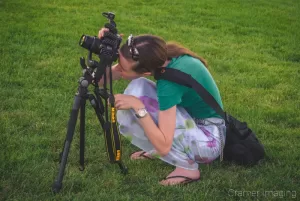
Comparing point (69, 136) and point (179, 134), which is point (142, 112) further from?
point (69, 136)

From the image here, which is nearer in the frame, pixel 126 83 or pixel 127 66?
pixel 127 66

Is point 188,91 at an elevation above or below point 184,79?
below

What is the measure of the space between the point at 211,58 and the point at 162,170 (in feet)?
11.8

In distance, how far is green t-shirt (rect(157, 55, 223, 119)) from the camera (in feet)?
10.3

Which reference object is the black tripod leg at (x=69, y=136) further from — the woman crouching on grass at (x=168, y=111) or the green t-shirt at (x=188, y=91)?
the green t-shirt at (x=188, y=91)

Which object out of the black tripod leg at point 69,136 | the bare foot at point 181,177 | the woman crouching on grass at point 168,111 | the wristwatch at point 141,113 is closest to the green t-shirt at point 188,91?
the woman crouching on grass at point 168,111

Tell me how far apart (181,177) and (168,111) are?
604 millimetres

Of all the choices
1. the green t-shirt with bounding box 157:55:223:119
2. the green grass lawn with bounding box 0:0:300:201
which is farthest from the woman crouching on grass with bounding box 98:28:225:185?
the green grass lawn with bounding box 0:0:300:201

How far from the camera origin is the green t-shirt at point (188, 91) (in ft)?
10.3

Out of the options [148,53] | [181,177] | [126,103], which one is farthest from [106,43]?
[181,177]

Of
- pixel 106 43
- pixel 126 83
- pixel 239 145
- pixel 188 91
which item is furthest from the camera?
pixel 126 83

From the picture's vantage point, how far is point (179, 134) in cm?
337

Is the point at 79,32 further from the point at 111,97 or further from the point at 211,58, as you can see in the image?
the point at 111,97

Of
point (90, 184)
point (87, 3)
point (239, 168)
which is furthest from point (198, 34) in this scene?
point (90, 184)
